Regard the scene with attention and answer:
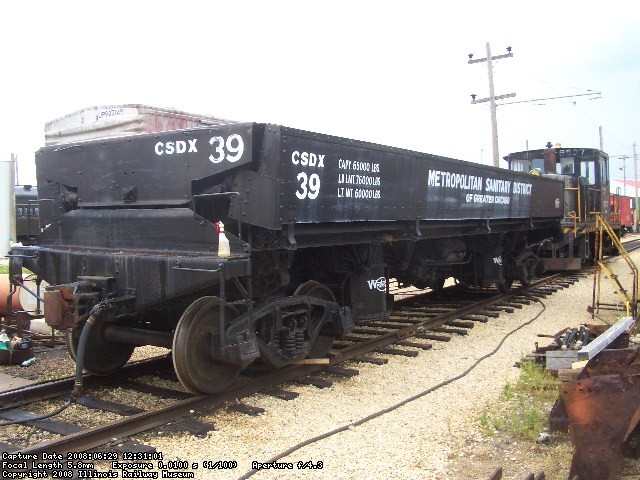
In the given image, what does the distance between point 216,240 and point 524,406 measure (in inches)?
119

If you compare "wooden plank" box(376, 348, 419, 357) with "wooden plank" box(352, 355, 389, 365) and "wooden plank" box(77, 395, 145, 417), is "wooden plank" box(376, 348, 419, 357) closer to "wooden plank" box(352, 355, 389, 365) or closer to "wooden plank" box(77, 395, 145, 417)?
"wooden plank" box(352, 355, 389, 365)

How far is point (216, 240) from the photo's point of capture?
4.92 meters

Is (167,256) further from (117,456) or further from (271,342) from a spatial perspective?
(117,456)

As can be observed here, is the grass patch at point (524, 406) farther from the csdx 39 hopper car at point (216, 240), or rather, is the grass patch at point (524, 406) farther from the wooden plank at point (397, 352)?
the csdx 39 hopper car at point (216, 240)

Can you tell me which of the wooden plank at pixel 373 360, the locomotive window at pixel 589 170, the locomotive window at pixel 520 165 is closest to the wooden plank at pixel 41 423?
the wooden plank at pixel 373 360

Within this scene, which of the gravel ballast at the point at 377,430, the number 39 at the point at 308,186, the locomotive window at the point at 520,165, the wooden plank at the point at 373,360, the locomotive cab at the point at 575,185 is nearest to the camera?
the gravel ballast at the point at 377,430

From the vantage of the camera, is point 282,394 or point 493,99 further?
point 493,99

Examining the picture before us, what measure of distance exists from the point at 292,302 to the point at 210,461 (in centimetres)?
193

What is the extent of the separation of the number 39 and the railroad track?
1.82 metres

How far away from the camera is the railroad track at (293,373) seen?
13.9 ft
